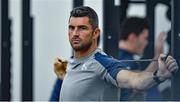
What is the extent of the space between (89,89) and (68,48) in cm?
223

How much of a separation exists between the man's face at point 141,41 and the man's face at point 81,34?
5.28 ft

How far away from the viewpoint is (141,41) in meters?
4.96

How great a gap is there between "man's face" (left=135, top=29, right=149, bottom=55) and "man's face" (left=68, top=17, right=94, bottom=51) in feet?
5.28

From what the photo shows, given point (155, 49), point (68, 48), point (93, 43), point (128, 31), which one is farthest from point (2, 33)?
point (93, 43)

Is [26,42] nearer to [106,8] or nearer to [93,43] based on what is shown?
[106,8]

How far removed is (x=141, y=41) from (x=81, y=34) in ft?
5.84

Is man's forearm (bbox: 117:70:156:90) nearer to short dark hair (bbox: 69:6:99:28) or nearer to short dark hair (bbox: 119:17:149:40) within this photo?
short dark hair (bbox: 69:6:99:28)

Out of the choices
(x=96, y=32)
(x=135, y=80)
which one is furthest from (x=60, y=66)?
(x=135, y=80)

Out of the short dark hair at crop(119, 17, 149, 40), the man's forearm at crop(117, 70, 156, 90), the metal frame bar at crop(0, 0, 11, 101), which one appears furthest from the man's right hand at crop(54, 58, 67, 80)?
the metal frame bar at crop(0, 0, 11, 101)

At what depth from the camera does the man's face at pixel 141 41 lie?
4.86 metres

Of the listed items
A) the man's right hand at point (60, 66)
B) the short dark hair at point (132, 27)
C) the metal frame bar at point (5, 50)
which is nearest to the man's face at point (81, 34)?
the man's right hand at point (60, 66)

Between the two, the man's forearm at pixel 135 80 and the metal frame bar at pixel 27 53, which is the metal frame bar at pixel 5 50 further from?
the man's forearm at pixel 135 80

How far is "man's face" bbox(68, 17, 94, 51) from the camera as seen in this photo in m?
3.23

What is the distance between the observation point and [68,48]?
17.7ft
